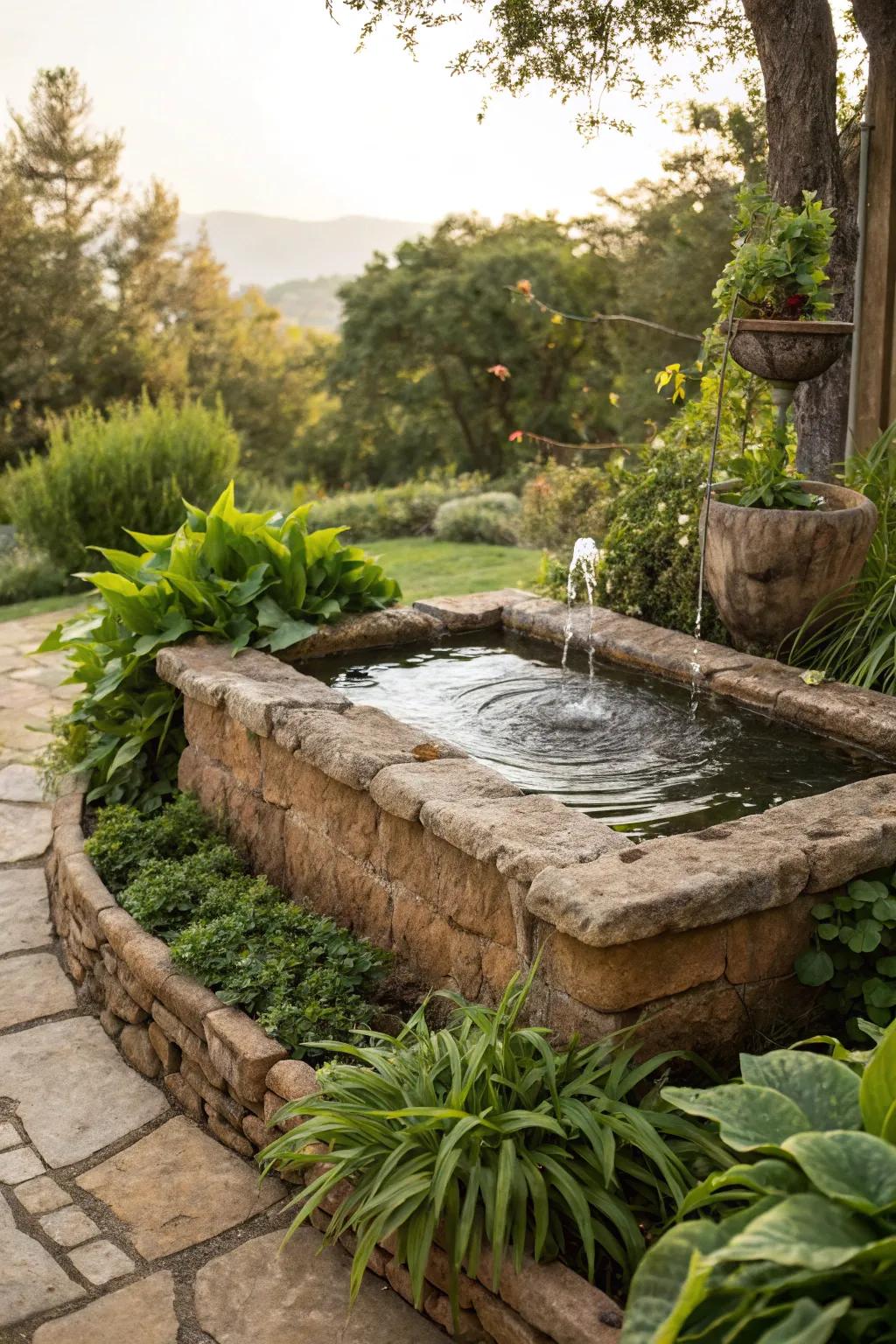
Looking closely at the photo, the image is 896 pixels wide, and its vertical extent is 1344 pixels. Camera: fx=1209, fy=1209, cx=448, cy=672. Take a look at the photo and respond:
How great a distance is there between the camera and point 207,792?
4000mm

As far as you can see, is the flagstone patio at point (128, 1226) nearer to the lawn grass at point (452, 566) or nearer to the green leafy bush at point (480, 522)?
the lawn grass at point (452, 566)

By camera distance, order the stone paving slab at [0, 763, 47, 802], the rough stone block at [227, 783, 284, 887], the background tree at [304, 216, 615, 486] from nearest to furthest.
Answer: the rough stone block at [227, 783, 284, 887] < the stone paving slab at [0, 763, 47, 802] < the background tree at [304, 216, 615, 486]

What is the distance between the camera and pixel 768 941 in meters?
2.54

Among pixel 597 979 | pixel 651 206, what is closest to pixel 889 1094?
pixel 597 979

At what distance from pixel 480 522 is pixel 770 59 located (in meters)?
4.97

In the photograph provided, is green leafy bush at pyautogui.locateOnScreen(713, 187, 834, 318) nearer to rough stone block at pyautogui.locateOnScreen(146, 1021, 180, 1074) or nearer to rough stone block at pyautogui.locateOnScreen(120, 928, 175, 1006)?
rough stone block at pyautogui.locateOnScreen(120, 928, 175, 1006)

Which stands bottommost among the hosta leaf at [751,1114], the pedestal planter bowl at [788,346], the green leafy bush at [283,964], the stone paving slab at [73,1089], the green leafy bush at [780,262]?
the stone paving slab at [73,1089]

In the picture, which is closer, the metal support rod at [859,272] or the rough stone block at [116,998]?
the rough stone block at [116,998]

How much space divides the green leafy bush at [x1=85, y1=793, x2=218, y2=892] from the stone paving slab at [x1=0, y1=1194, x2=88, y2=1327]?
132 centimetres

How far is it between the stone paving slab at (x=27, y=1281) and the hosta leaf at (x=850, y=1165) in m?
1.43

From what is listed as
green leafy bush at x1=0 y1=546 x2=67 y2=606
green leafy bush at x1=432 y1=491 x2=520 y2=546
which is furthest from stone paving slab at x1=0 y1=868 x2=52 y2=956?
green leafy bush at x1=432 y1=491 x2=520 y2=546

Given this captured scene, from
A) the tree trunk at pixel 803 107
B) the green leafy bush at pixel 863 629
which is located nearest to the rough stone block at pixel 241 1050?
the green leafy bush at pixel 863 629

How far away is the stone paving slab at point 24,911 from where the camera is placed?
→ 3863 mm

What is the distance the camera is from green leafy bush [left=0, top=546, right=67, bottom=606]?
28.2 feet
